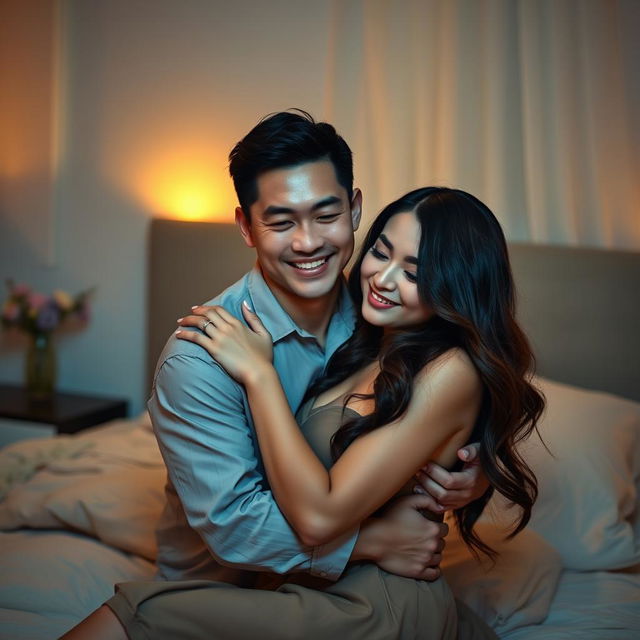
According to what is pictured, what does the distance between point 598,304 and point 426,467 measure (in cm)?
143

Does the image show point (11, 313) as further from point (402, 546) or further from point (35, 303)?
point (402, 546)

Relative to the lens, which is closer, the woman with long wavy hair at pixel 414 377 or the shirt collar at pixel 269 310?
the woman with long wavy hair at pixel 414 377

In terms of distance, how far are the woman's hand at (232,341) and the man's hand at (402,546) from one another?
38 centimetres

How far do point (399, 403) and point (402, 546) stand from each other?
0.89 ft

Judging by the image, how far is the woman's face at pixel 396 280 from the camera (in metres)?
1.46

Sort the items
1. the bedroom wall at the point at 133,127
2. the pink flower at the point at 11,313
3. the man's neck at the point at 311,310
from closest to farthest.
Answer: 1. the man's neck at the point at 311,310
2. the bedroom wall at the point at 133,127
3. the pink flower at the point at 11,313

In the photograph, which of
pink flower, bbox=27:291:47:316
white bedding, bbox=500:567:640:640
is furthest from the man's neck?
pink flower, bbox=27:291:47:316

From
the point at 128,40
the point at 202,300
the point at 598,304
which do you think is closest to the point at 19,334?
→ the point at 202,300

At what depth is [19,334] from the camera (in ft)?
12.0

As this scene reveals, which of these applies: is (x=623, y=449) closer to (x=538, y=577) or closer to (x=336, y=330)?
(x=538, y=577)

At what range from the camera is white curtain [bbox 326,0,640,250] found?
2553mm

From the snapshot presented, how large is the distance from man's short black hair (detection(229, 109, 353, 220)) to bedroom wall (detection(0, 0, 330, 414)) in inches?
57.3

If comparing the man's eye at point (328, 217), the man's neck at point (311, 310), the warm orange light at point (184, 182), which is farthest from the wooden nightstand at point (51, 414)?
the man's eye at point (328, 217)

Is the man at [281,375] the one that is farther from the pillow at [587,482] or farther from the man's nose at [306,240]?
the pillow at [587,482]
